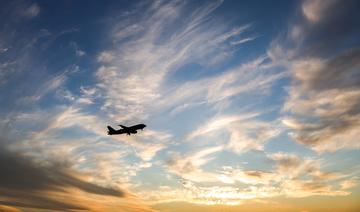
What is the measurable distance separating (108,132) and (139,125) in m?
16.9

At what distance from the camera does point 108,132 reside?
450 feet

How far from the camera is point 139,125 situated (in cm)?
13125
